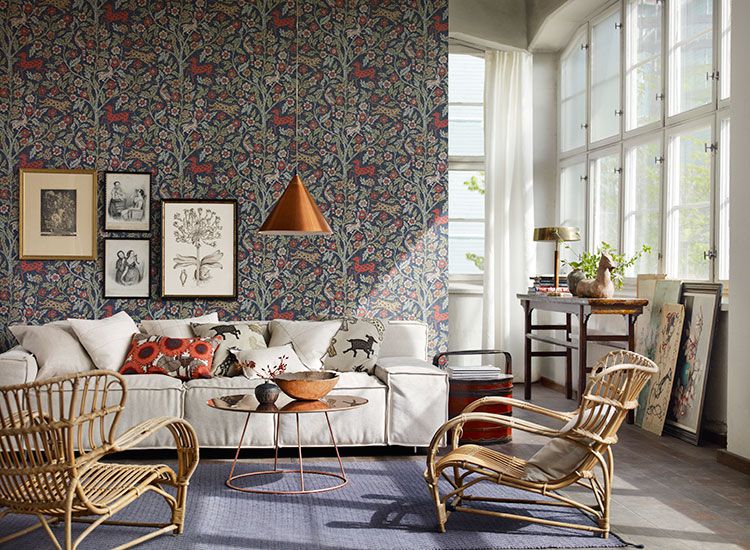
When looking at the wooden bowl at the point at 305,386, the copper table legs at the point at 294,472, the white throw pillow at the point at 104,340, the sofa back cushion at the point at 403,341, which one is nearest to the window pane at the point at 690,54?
the sofa back cushion at the point at 403,341

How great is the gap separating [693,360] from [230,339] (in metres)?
3.32

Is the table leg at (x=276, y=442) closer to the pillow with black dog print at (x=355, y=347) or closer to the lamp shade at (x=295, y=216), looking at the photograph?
the pillow with black dog print at (x=355, y=347)

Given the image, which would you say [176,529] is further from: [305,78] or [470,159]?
[470,159]

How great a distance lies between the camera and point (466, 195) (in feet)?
31.0

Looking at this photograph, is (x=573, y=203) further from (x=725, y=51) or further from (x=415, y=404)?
(x=415, y=404)

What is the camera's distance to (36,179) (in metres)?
6.86

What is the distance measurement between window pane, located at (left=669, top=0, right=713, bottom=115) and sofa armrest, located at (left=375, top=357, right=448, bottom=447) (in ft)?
9.44

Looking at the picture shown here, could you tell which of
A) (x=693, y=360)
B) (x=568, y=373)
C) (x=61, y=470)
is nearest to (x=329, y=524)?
(x=61, y=470)

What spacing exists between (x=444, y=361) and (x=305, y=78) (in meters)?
2.55

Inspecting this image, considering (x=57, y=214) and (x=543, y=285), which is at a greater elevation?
(x=57, y=214)

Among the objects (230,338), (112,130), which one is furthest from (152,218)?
(230,338)

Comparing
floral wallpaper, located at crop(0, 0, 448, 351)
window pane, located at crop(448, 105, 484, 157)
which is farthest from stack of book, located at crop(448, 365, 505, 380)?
window pane, located at crop(448, 105, 484, 157)

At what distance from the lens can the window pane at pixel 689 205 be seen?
254 inches

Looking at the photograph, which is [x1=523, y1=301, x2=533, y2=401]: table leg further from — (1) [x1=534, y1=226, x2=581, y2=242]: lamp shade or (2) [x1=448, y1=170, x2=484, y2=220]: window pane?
(2) [x1=448, y1=170, x2=484, y2=220]: window pane
